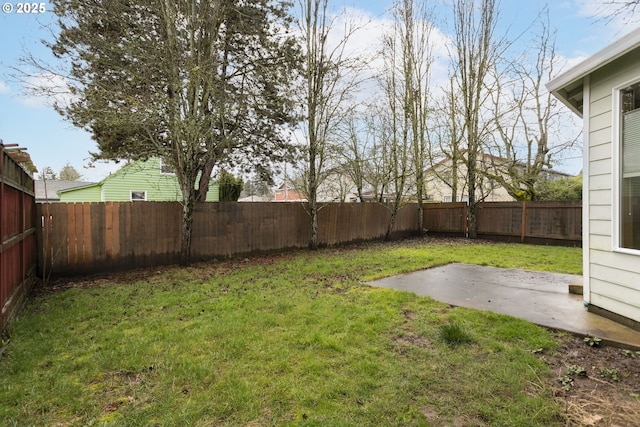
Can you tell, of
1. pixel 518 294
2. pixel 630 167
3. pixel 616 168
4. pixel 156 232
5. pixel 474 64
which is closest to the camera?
pixel 630 167

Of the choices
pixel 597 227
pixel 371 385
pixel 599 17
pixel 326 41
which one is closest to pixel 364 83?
pixel 326 41

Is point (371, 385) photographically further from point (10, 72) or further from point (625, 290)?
point (10, 72)

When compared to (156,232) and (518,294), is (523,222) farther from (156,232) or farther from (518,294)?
(156,232)

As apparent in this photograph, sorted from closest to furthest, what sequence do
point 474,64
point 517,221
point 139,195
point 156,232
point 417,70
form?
point 156,232 → point 517,221 → point 474,64 → point 417,70 → point 139,195

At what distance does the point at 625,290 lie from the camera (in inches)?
125

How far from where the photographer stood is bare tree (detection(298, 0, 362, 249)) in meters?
9.08

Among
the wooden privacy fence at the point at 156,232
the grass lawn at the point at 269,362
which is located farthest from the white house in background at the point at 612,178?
the wooden privacy fence at the point at 156,232

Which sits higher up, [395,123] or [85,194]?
[395,123]

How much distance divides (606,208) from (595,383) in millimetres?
1876

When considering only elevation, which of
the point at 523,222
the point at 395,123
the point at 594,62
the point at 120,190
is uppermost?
the point at 395,123

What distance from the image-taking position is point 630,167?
3072 millimetres

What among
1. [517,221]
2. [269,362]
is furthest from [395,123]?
[269,362]

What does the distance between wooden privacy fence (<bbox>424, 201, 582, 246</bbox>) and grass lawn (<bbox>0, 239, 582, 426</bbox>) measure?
884 centimetres

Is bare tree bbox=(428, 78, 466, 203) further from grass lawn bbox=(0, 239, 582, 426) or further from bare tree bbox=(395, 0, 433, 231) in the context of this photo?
grass lawn bbox=(0, 239, 582, 426)
